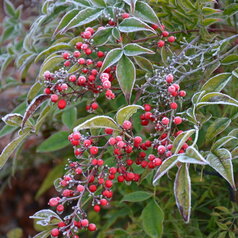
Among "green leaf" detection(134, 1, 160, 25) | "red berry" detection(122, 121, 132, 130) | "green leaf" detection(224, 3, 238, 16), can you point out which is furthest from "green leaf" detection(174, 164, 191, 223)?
"green leaf" detection(224, 3, 238, 16)

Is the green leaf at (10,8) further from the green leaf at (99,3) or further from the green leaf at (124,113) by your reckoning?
the green leaf at (124,113)

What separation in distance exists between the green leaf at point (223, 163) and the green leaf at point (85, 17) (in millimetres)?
368

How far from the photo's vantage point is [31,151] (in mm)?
1828

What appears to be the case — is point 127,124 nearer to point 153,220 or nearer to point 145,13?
point 145,13

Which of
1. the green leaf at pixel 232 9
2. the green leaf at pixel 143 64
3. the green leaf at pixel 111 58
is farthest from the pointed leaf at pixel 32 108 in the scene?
the green leaf at pixel 232 9

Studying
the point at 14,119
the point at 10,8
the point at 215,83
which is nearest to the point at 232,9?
the point at 215,83

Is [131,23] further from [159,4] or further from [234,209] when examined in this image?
[234,209]

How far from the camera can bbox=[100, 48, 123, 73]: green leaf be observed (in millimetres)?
856

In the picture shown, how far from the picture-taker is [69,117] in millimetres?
1240

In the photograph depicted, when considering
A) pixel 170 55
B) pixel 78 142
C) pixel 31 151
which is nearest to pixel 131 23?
pixel 170 55

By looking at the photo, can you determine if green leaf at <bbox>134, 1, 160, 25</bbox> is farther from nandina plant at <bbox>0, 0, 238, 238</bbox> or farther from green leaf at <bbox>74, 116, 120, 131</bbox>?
green leaf at <bbox>74, 116, 120, 131</bbox>

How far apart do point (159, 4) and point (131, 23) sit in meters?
0.22

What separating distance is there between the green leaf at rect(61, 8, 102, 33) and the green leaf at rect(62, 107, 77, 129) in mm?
347

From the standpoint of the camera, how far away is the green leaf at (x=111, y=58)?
2.81 ft
